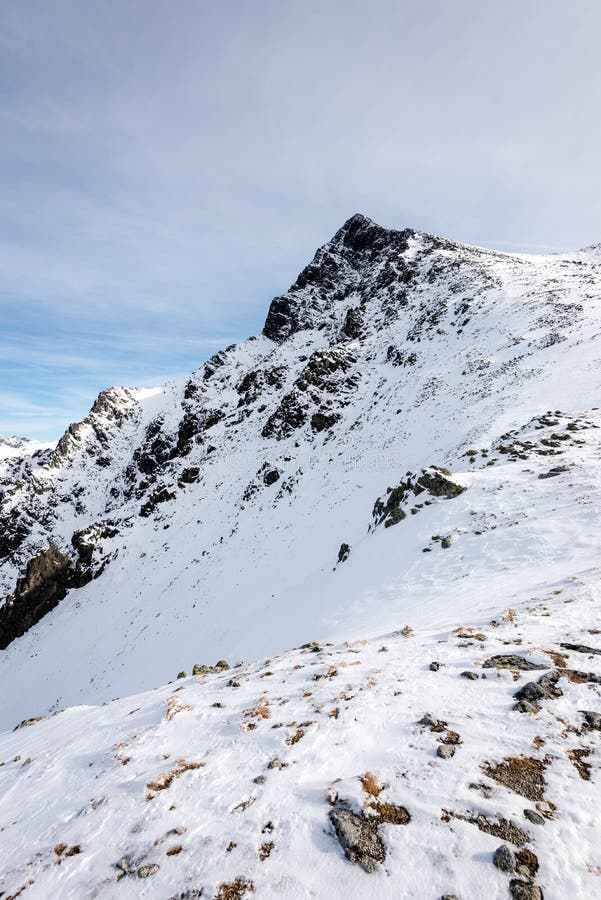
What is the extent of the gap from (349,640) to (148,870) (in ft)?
26.1

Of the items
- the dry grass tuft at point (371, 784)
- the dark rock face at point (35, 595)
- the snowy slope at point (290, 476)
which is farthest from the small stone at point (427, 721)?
the dark rock face at point (35, 595)

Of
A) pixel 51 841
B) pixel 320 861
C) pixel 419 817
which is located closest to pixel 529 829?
pixel 419 817

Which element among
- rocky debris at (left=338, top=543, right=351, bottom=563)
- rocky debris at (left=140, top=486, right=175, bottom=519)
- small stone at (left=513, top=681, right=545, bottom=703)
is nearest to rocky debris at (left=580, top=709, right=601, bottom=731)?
small stone at (left=513, top=681, right=545, bottom=703)

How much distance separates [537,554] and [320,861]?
39.3 ft

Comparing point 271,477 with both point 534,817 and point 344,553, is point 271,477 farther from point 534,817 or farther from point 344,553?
point 534,817

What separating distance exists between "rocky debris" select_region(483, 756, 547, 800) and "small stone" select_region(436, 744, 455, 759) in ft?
1.33

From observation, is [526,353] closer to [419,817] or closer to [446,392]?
[446,392]

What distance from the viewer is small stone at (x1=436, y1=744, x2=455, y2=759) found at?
501 centimetres

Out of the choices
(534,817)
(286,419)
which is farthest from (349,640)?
(286,419)

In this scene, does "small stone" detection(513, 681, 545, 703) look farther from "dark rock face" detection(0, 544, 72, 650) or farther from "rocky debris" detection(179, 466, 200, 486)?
"dark rock face" detection(0, 544, 72, 650)

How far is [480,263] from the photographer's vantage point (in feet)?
197

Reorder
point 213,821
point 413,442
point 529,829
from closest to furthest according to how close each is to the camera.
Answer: point 529,829
point 213,821
point 413,442

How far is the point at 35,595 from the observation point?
42219 mm

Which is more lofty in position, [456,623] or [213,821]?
[213,821]
